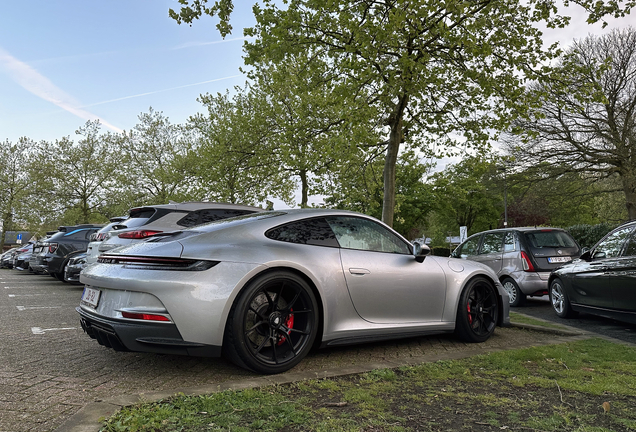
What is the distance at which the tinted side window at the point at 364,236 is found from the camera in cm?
464

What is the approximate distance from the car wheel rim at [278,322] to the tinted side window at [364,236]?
77 cm

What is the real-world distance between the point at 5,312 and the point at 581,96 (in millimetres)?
13698

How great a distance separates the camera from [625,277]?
6164 millimetres

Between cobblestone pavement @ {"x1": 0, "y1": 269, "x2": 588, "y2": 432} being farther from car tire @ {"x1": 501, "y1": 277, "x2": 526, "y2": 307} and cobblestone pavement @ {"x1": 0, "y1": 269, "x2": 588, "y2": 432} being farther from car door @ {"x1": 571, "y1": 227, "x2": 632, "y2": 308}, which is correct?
car tire @ {"x1": 501, "y1": 277, "x2": 526, "y2": 307}

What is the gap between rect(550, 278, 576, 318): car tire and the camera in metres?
7.65

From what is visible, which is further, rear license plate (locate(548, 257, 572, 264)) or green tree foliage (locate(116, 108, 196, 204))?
green tree foliage (locate(116, 108, 196, 204))

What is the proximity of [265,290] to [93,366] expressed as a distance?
1.60 metres

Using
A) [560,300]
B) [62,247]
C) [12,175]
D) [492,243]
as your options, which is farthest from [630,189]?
[12,175]

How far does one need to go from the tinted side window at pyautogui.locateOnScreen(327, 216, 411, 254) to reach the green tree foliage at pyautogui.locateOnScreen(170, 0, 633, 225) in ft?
20.5

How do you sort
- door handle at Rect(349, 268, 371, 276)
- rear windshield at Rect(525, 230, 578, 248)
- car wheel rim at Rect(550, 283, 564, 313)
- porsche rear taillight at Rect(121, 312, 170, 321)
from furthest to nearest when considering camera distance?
rear windshield at Rect(525, 230, 578, 248), car wheel rim at Rect(550, 283, 564, 313), door handle at Rect(349, 268, 371, 276), porsche rear taillight at Rect(121, 312, 170, 321)

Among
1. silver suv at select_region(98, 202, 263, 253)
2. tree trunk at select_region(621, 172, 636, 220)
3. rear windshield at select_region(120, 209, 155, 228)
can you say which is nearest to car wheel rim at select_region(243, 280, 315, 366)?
silver suv at select_region(98, 202, 263, 253)

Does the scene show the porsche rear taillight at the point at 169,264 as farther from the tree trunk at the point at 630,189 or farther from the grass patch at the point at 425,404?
the tree trunk at the point at 630,189

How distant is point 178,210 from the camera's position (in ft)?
25.1

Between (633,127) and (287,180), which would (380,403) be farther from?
(633,127)
